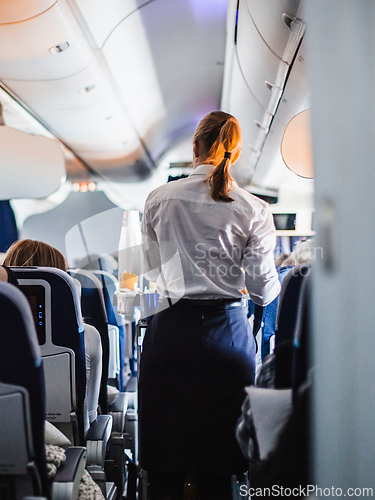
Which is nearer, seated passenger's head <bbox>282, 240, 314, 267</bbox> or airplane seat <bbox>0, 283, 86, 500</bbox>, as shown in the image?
seated passenger's head <bbox>282, 240, 314, 267</bbox>

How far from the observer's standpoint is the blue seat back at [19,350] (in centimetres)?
103

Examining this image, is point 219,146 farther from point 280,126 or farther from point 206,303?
point 280,126

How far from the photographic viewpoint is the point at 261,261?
1.53 metres

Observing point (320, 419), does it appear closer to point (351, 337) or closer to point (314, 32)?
point (351, 337)

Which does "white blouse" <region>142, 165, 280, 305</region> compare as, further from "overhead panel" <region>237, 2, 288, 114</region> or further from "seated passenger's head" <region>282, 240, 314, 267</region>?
"overhead panel" <region>237, 2, 288, 114</region>

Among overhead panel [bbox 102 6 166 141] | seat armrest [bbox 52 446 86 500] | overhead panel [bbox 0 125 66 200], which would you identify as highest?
overhead panel [bbox 102 6 166 141]

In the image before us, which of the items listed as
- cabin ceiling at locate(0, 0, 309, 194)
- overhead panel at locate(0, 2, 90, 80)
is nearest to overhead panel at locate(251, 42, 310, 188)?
cabin ceiling at locate(0, 0, 309, 194)

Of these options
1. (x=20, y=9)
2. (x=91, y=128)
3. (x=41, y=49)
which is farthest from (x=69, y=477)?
(x=91, y=128)

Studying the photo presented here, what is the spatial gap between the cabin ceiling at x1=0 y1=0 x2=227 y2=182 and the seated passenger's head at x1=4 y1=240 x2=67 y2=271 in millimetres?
1687

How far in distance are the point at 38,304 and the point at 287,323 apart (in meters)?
0.98

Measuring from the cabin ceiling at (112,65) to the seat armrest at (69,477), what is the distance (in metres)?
2.69

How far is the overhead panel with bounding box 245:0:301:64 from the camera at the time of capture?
2.48 m

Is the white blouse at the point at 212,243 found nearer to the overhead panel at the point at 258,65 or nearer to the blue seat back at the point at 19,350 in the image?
the blue seat back at the point at 19,350

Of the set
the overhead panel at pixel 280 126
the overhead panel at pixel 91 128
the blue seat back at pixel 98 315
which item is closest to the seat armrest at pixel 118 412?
the blue seat back at pixel 98 315
